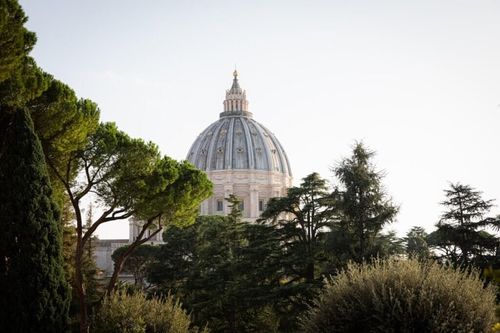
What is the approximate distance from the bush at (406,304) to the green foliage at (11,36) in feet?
25.9

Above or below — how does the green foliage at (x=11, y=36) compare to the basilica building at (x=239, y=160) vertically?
below

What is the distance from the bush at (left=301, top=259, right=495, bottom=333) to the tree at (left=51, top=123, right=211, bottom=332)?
829 cm

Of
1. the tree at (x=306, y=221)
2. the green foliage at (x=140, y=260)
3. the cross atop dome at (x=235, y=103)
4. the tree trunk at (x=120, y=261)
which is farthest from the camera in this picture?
the cross atop dome at (x=235, y=103)

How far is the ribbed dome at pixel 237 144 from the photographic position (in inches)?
3403

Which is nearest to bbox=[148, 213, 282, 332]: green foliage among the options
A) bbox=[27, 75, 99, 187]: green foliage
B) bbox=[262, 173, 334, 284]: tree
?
bbox=[262, 173, 334, 284]: tree

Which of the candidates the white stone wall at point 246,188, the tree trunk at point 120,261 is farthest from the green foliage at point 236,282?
the white stone wall at point 246,188

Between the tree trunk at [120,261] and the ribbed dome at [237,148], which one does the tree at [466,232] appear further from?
the ribbed dome at [237,148]

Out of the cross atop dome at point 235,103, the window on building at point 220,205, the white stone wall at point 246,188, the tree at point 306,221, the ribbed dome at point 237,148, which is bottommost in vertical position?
the tree at point 306,221

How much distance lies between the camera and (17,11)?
11672 millimetres

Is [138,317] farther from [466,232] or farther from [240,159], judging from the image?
[240,159]

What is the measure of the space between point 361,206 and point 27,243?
1169cm

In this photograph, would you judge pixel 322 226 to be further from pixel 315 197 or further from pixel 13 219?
pixel 13 219

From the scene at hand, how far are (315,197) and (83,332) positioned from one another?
10.7m

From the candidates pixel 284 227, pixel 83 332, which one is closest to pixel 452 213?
pixel 284 227
